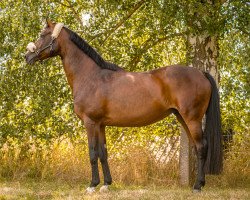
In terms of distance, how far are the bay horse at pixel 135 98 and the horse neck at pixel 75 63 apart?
0.02 m

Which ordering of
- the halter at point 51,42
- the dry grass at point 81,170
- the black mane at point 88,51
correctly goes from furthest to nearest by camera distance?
the dry grass at point 81,170
the black mane at point 88,51
the halter at point 51,42

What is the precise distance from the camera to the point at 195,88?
6.48 m

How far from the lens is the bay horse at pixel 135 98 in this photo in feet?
21.3

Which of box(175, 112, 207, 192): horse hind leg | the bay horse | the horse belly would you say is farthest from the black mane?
box(175, 112, 207, 192): horse hind leg

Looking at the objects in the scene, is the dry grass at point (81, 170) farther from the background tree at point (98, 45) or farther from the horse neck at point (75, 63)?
the horse neck at point (75, 63)

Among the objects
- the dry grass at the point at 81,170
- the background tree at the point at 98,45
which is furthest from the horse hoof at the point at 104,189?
the background tree at the point at 98,45

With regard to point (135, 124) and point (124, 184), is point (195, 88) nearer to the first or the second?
point (135, 124)

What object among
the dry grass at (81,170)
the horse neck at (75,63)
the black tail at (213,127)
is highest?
the horse neck at (75,63)

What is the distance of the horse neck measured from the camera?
696 cm

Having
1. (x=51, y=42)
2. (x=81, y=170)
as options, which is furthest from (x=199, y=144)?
(x=81, y=170)

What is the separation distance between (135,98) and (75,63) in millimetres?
1148

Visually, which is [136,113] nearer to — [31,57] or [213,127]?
[213,127]

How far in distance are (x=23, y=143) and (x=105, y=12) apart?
3059 mm

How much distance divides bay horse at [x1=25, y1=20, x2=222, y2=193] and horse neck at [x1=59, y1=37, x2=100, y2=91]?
2 centimetres
